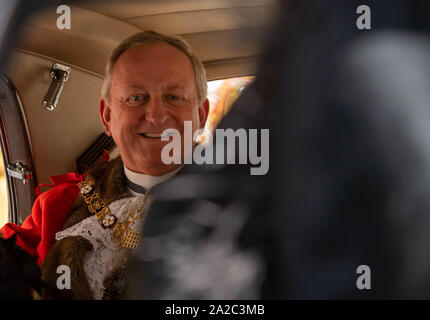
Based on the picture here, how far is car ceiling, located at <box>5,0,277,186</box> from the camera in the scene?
896mm

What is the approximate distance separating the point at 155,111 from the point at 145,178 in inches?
5.3

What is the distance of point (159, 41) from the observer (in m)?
0.91

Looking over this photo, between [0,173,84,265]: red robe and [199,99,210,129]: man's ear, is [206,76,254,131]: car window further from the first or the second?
[0,173,84,265]: red robe

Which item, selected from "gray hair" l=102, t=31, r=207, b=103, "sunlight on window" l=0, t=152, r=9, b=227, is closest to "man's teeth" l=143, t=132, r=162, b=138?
"gray hair" l=102, t=31, r=207, b=103

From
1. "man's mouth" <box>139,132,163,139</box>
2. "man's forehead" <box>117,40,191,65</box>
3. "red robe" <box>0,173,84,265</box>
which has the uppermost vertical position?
"man's forehead" <box>117,40,191,65</box>

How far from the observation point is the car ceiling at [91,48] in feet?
2.94

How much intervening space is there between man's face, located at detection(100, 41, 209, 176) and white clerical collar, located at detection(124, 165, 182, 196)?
10 millimetres

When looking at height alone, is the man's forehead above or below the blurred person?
above

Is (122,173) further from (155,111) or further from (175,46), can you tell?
(175,46)

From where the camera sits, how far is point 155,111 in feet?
2.94

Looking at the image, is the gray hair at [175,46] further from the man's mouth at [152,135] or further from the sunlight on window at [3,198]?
the sunlight on window at [3,198]

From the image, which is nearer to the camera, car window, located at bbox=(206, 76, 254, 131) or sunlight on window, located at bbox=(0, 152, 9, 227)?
car window, located at bbox=(206, 76, 254, 131)

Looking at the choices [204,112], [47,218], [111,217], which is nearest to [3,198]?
[47,218]
